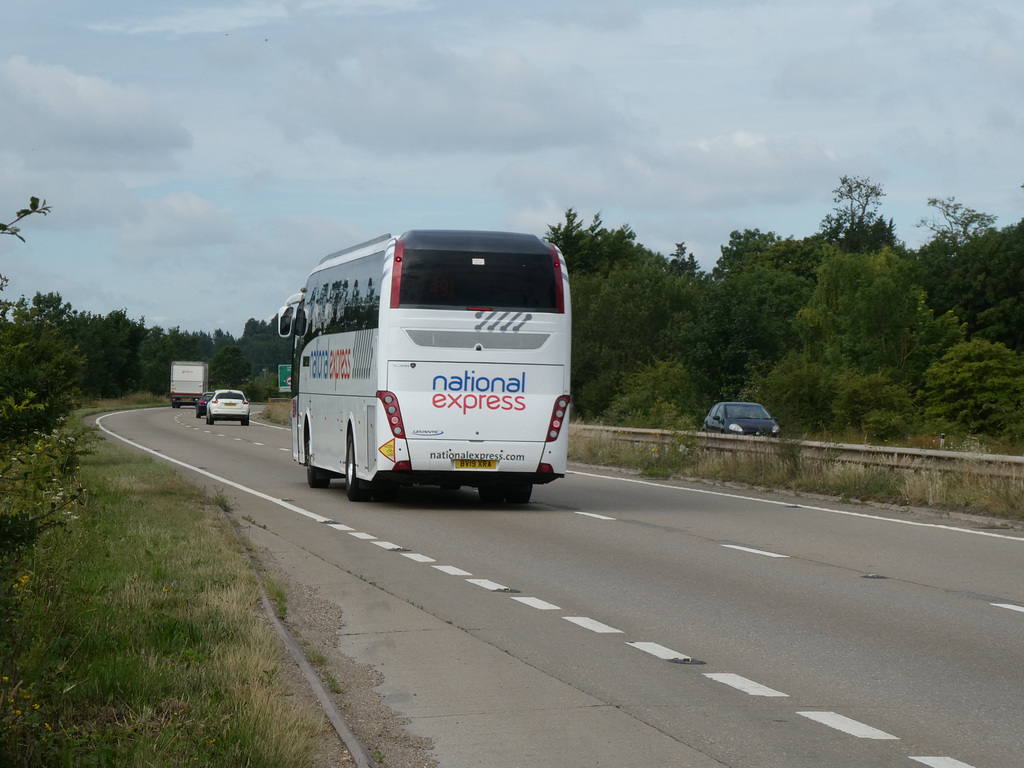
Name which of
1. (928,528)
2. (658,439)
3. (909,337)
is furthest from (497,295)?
(909,337)

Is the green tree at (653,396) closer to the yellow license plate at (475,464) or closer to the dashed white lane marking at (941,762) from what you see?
the yellow license plate at (475,464)

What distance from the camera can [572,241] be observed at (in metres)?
107

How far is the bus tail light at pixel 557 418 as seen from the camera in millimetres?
19109

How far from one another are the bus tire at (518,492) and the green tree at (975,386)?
1518 inches

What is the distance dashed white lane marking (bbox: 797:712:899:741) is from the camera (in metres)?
6.58

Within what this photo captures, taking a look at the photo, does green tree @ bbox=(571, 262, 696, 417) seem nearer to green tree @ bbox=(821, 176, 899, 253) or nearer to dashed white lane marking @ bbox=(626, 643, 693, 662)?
green tree @ bbox=(821, 176, 899, 253)

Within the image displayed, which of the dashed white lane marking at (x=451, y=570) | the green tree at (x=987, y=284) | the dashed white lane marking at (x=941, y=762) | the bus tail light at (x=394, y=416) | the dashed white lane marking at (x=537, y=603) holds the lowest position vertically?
the dashed white lane marking at (x=451, y=570)

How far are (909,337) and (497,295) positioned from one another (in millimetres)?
58913

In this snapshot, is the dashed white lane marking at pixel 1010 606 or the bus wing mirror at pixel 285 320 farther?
the bus wing mirror at pixel 285 320

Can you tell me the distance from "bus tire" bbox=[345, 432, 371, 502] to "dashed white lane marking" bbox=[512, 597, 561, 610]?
9.93 m

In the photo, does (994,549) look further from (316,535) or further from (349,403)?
(349,403)

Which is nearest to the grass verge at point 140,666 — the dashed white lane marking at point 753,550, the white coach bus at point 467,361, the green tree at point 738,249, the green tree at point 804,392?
the dashed white lane marking at point 753,550

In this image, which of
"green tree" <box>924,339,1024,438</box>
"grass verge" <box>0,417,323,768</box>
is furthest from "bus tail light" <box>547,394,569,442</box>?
"green tree" <box>924,339,1024,438</box>

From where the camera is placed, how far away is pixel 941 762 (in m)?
6.05
